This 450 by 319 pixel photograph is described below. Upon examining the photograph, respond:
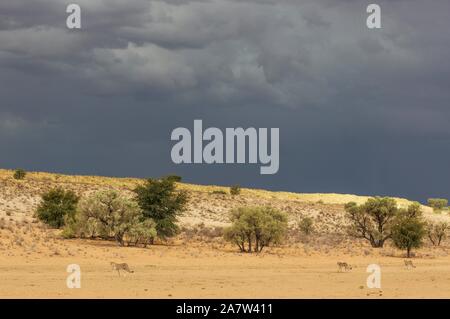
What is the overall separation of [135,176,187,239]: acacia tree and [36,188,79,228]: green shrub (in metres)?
5.52

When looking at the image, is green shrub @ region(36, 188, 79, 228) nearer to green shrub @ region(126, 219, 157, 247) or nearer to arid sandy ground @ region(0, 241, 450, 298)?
green shrub @ region(126, 219, 157, 247)

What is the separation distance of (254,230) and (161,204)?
6.94m

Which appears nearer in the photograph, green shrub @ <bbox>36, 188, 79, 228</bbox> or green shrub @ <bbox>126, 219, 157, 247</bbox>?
green shrub @ <bbox>126, 219, 157, 247</bbox>

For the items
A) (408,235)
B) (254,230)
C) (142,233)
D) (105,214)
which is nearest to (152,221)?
(142,233)

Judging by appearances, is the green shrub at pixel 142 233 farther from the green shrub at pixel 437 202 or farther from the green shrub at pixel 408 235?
the green shrub at pixel 437 202

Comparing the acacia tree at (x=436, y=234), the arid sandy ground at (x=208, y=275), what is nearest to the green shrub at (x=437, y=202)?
the acacia tree at (x=436, y=234)

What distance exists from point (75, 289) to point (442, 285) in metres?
15.9

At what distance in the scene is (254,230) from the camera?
49.0 meters

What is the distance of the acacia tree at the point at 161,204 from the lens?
A: 166 feet

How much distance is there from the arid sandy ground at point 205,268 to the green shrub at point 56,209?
1268mm

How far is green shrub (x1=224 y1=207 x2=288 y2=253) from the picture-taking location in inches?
1918

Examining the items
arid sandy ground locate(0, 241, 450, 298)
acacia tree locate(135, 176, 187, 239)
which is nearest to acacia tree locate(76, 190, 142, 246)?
arid sandy ground locate(0, 241, 450, 298)
